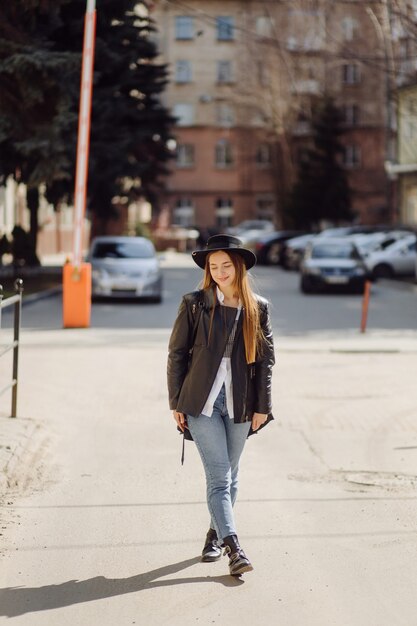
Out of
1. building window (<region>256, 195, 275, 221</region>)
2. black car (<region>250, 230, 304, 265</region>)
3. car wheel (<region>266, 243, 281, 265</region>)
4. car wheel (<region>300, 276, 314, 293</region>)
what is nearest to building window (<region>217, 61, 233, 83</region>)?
building window (<region>256, 195, 275, 221</region>)

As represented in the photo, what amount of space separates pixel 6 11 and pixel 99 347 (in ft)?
38.7

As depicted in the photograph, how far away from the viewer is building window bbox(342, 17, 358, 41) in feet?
216

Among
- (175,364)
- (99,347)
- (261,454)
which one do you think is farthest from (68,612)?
(99,347)

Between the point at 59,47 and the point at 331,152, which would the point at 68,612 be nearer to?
the point at 59,47

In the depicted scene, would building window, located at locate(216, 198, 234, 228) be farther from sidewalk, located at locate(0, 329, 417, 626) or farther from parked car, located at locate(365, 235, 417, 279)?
sidewalk, located at locate(0, 329, 417, 626)

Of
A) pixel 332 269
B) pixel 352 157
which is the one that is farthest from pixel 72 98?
pixel 352 157

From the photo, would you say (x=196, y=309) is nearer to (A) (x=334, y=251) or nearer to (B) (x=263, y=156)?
(A) (x=334, y=251)

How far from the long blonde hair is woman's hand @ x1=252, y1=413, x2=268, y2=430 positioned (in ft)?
0.94

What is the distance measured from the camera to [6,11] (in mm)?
26109

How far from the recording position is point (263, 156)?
83.1 m

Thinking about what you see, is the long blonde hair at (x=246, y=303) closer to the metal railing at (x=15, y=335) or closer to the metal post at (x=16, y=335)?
the metal railing at (x=15, y=335)

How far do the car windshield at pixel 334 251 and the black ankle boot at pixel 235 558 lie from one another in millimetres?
26856

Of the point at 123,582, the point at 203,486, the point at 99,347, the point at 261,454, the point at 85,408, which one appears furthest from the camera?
the point at 99,347

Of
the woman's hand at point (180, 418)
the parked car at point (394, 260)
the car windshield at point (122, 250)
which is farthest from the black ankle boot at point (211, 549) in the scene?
the parked car at point (394, 260)
